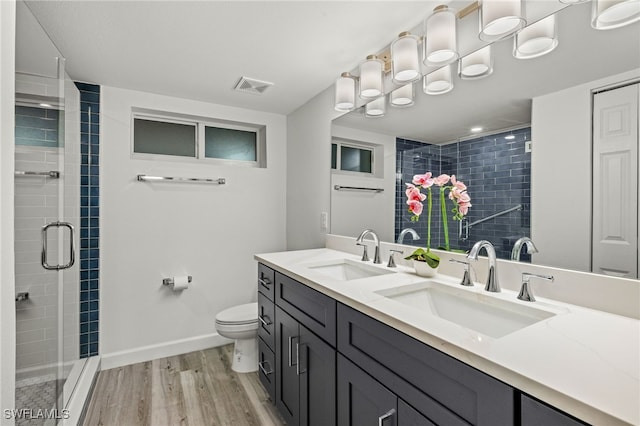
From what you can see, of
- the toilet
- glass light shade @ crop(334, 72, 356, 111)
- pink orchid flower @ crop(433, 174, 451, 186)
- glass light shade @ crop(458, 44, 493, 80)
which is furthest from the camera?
the toilet

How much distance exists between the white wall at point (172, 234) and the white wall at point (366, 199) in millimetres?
920

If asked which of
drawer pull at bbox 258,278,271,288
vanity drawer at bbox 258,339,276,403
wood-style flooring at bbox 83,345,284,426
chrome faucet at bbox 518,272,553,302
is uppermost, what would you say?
chrome faucet at bbox 518,272,553,302

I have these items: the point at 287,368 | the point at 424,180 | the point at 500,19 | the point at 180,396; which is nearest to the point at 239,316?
the point at 180,396

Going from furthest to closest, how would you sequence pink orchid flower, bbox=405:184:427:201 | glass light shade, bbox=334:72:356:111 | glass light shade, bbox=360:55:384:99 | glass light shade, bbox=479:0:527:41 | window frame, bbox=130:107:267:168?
window frame, bbox=130:107:267:168, glass light shade, bbox=334:72:356:111, glass light shade, bbox=360:55:384:99, pink orchid flower, bbox=405:184:427:201, glass light shade, bbox=479:0:527:41

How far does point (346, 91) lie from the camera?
6.68 feet

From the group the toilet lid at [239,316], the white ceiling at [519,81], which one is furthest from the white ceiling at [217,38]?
the toilet lid at [239,316]

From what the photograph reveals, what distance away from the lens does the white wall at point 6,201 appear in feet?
2.60

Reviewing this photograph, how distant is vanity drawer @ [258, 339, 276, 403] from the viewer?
1.79 meters

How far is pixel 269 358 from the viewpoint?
1.86 meters

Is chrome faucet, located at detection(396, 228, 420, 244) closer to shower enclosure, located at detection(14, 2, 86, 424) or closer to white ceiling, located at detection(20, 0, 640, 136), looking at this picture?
white ceiling, located at detection(20, 0, 640, 136)

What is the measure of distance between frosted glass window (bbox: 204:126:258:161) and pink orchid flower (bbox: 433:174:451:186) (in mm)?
2056

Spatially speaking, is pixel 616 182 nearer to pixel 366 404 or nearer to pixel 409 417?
pixel 409 417

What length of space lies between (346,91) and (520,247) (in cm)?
139

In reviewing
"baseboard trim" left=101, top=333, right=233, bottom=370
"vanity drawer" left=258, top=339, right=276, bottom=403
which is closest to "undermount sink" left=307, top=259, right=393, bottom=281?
"vanity drawer" left=258, top=339, right=276, bottom=403
